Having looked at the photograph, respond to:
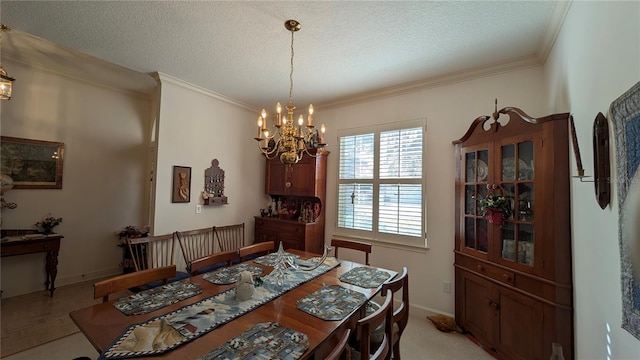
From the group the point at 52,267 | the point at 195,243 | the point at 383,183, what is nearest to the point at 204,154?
the point at 195,243

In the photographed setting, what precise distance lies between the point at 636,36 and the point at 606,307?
1.28 metres

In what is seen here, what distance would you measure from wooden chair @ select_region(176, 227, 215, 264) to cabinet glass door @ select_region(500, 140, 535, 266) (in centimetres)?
355

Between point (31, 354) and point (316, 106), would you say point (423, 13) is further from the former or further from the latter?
point (31, 354)

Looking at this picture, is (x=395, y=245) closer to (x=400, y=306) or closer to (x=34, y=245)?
(x=400, y=306)

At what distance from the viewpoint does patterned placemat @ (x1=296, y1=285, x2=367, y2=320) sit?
4.77 ft

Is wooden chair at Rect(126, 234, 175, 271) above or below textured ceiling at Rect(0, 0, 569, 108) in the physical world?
below

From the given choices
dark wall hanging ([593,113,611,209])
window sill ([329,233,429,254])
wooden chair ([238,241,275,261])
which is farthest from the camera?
window sill ([329,233,429,254])

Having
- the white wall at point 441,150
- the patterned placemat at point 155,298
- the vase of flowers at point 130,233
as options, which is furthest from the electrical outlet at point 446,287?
the vase of flowers at point 130,233

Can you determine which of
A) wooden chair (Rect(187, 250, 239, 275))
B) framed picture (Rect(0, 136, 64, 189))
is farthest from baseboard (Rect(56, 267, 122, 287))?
wooden chair (Rect(187, 250, 239, 275))

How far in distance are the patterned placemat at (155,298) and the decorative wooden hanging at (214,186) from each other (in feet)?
6.40

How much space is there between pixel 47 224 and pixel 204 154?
7.36 ft

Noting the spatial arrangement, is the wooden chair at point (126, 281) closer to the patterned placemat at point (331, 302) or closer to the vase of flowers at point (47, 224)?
the patterned placemat at point (331, 302)

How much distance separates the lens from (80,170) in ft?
12.3

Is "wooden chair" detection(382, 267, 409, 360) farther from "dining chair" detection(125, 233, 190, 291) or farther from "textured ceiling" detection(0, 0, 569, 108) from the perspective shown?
"dining chair" detection(125, 233, 190, 291)
